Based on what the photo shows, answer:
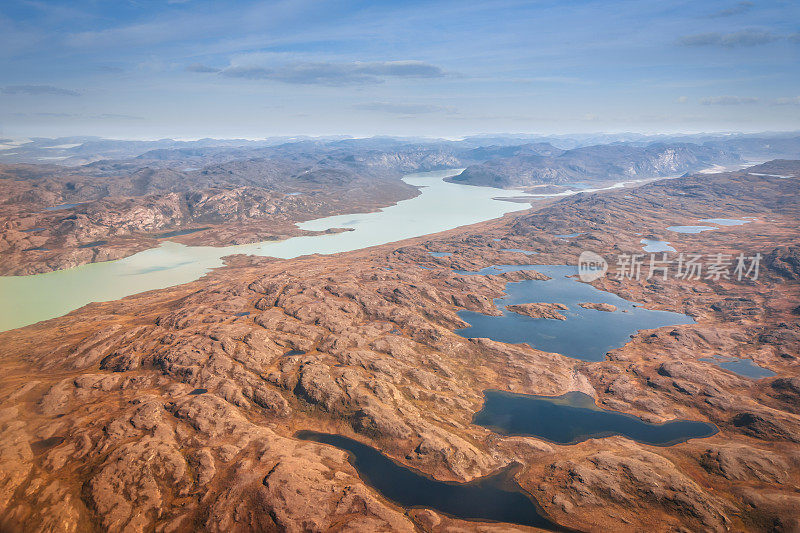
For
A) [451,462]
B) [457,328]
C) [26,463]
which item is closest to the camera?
[26,463]

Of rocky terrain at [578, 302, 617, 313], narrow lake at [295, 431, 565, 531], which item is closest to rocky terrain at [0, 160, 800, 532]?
narrow lake at [295, 431, 565, 531]

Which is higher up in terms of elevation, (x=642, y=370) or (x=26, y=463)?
(x=26, y=463)

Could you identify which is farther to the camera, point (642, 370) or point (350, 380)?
point (642, 370)

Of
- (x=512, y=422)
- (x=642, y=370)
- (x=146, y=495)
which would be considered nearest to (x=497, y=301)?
(x=642, y=370)

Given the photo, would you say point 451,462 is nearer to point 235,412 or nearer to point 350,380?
point 350,380

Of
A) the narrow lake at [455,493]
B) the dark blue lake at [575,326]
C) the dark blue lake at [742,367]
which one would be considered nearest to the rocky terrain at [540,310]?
the dark blue lake at [575,326]

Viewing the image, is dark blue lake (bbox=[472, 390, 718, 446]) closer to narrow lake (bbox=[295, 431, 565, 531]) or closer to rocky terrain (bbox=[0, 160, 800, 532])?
rocky terrain (bbox=[0, 160, 800, 532])

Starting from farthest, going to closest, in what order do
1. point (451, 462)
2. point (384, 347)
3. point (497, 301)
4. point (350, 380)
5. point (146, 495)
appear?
1. point (497, 301)
2. point (384, 347)
3. point (350, 380)
4. point (451, 462)
5. point (146, 495)

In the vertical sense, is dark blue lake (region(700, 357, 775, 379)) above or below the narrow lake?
below
